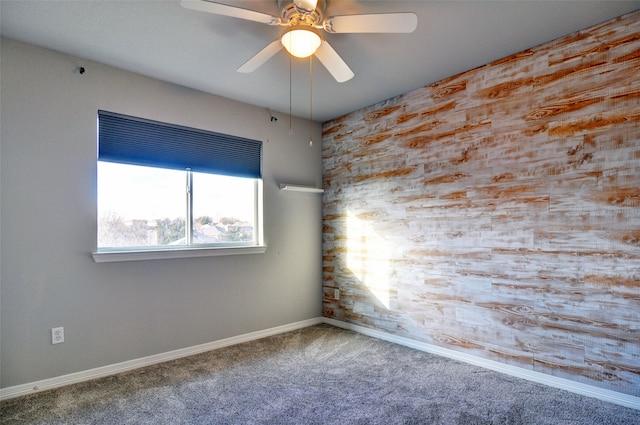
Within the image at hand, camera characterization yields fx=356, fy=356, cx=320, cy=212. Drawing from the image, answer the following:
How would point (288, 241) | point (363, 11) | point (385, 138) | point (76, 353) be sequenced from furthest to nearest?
point (288, 241) → point (385, 138) → point (76, 353) → point (363, 11)

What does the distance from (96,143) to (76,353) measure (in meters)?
1.59

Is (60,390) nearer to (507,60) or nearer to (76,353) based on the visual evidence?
(76,353)

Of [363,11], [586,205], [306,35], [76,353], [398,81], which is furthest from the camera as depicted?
[398,81]

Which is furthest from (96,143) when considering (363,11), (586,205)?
(586,205)

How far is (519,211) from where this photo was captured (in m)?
2.69

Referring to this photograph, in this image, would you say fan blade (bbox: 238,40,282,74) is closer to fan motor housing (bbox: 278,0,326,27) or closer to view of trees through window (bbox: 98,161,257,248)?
fan motor housing (bbox: 278,0,326,27)

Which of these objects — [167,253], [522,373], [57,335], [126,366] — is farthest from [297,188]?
[522,373]

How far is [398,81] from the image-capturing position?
3.17 meters

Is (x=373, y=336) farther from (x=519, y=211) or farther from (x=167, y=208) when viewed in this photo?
(x=167, y=208)

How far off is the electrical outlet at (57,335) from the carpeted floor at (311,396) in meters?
0.33

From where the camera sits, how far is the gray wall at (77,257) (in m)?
2.43

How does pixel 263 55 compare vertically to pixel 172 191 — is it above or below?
above

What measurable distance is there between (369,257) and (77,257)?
258 centimetres

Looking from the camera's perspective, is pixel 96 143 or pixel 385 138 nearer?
pixel 96 143
